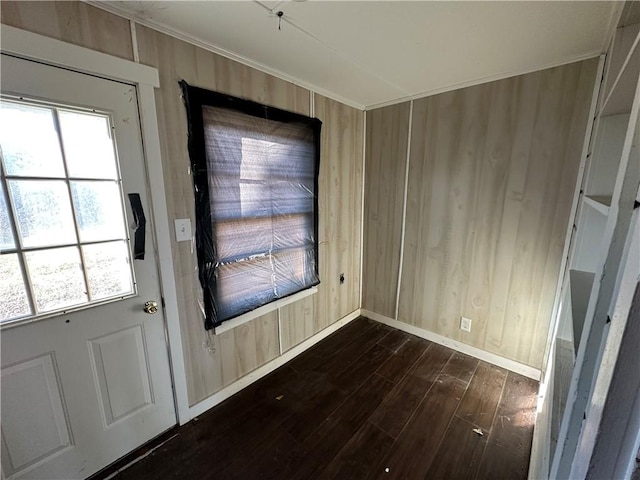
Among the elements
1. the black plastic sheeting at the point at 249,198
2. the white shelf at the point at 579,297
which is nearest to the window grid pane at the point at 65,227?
the black plastic sheeting at the point at 249,198

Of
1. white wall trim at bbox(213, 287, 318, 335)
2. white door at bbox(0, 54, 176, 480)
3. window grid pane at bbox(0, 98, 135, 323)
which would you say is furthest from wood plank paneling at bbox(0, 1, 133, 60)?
white wall trim at bbox(213, 287, 318, 335)

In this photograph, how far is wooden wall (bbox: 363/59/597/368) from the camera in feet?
5.89

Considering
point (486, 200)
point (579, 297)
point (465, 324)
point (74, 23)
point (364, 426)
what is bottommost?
point (364, 426)

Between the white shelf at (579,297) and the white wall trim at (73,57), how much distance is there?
2.06m

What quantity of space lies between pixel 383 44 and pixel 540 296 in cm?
206

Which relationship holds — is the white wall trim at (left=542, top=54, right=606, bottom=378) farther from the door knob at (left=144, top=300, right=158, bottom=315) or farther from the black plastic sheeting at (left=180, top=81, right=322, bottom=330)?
the door knob at (left=144, top=300, right=158, bottom=315)

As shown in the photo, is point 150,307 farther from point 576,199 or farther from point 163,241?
point 576,199

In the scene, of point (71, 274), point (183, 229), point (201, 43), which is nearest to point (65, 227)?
point (71, 274)

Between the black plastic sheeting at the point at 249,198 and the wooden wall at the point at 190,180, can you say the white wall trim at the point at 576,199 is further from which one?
the black plastic sheeting at the point at 249,198

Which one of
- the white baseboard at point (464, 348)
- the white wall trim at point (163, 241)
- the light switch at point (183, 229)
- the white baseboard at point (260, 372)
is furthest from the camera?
the white baseboard at point (464, 348)

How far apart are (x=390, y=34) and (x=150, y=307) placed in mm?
1959

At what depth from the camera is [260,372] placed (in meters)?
2.08

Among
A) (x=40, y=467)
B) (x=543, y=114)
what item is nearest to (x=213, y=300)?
(x=40, y=467)

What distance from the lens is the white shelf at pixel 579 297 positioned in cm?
91
